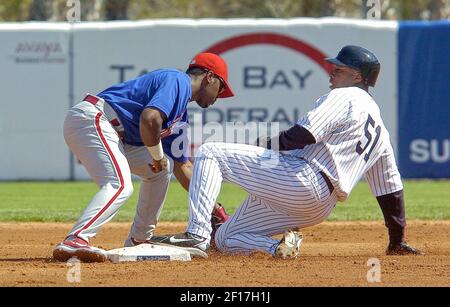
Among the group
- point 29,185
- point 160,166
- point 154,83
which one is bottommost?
point 29,185

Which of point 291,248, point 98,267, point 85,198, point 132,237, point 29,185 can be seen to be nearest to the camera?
point 98,267

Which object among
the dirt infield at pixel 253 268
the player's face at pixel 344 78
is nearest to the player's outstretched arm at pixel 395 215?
the dirt infield at pixel 253 268

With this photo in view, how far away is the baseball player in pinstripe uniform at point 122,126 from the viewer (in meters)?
6.73

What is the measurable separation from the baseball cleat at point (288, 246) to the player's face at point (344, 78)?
1.05 m

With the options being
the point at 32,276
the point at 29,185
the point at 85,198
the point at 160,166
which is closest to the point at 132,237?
the point at 160,166

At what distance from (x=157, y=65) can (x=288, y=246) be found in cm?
920

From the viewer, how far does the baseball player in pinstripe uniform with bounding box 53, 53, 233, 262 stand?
673cm

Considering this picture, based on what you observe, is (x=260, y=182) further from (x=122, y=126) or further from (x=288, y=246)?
(x=122, y=126)

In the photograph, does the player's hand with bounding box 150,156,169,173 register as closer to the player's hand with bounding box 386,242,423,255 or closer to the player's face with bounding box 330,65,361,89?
the player's face with bounding box 330,65,361,89

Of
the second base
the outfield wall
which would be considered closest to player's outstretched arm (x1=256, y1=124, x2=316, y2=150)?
the second base

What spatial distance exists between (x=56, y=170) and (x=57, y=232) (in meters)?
6.25

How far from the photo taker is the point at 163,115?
661 centimetres

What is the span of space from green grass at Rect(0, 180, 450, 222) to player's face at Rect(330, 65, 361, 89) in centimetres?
408
